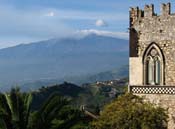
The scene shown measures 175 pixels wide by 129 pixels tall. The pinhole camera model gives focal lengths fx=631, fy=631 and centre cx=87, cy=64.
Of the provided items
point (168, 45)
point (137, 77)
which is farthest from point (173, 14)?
point (137, 77)

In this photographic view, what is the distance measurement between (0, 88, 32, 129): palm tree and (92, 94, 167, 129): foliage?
4531 millimetres

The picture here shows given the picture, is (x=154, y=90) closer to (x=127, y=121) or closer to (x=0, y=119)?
(x=127, y=121)

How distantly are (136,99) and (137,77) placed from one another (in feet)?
4.22

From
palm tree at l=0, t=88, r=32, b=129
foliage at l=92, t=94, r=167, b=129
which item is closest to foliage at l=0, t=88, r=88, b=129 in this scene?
palm tree at l=0, t=88, r=32, b=129

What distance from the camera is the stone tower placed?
28.5 metres

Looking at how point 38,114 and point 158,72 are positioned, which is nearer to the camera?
point 38,114

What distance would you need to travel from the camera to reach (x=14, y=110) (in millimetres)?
23312

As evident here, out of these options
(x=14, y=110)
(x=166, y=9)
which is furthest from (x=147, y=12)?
(x=14, y=110)

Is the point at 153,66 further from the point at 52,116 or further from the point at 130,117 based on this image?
the point at 52,116

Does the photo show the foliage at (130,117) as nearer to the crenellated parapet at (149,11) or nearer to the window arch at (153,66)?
the window arch at (153,66)

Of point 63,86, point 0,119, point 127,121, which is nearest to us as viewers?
point 0,119

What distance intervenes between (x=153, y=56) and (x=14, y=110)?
331 inches

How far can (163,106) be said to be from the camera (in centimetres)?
2853

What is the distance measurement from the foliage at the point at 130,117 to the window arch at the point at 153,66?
5.75 feet
